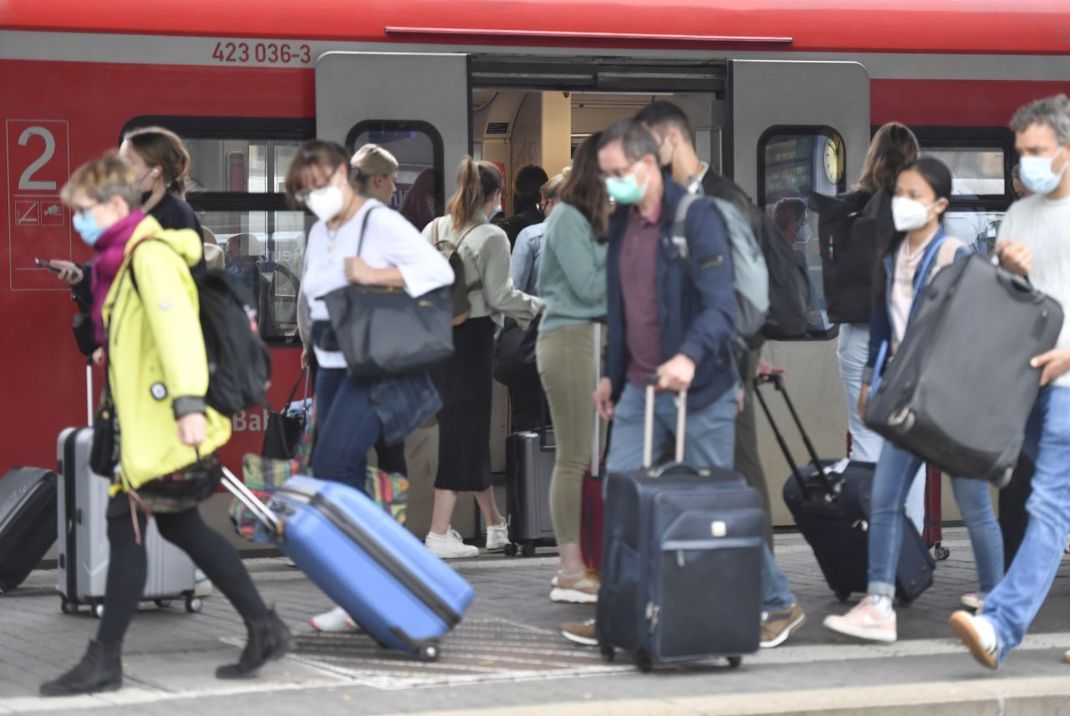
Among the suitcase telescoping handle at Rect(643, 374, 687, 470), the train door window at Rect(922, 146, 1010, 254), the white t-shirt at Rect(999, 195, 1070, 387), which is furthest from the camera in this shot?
the train door window at Rect(922, 146, 1010, 254)

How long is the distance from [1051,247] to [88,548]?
3.70m

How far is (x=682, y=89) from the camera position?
945 centimetres

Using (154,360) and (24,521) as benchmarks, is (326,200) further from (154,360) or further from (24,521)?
(24,521)

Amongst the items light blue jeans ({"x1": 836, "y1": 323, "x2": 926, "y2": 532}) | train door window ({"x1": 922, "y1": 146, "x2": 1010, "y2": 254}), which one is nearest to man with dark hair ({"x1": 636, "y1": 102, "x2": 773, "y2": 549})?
light blue jeans ({"x1": 836, "y1": 323, "x2": 926, "y2": 532})

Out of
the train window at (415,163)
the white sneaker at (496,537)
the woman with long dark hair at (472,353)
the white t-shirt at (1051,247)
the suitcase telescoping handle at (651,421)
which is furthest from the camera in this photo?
the white sneaker at (496,537)

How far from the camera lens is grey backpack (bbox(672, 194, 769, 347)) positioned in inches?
245

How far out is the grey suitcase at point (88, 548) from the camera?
748 centimetres

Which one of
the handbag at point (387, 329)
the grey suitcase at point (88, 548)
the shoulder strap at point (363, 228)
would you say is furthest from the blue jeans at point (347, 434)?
the grey suitcase at point (88, 548)

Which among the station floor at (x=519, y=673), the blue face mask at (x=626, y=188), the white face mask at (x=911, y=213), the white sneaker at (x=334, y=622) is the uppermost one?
the blue face mask at (x=626, y=188)

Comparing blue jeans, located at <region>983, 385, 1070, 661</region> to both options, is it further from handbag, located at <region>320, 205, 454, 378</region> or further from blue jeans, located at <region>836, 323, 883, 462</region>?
handbag, located at <region>320, 205, 454, 378</region>

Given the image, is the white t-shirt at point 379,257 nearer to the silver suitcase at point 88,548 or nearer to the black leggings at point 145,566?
the black leggings at point 145,566

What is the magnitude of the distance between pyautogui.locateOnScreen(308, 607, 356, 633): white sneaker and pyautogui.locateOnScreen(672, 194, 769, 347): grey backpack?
70.0 inches

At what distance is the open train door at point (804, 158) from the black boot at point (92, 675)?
14.0 ft

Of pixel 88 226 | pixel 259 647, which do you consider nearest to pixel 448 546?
pixel 259 647
